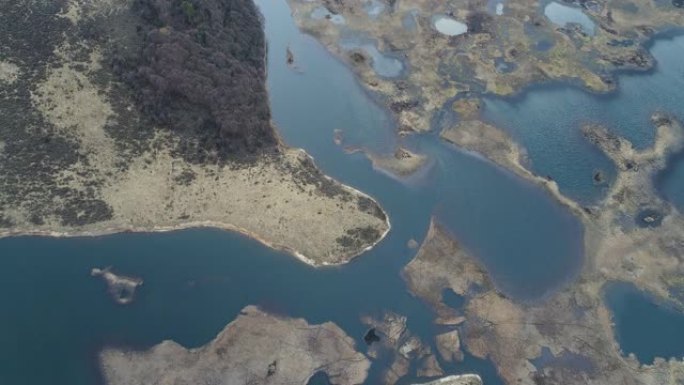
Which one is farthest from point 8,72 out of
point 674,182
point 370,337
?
point 674,182

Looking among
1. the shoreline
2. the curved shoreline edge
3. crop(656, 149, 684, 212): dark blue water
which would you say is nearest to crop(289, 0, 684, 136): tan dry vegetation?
crop(656, 149, 684, 212): dark blue water

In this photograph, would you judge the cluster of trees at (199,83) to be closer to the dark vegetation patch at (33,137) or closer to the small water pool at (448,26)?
the dark vegetation patch at (33,137)

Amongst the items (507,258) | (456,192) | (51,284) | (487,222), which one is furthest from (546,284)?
(51,284)

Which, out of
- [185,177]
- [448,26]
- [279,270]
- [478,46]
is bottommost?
[279,270]

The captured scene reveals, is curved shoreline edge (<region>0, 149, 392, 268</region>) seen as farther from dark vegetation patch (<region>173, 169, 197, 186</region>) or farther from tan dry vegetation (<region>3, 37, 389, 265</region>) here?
dark vegetation patch (<region>173, 169, 197, 186</region>)

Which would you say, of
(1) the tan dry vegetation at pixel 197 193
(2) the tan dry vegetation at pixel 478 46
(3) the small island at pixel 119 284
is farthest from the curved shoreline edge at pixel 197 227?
(2) the tan dry vegetation at pixel 478 46

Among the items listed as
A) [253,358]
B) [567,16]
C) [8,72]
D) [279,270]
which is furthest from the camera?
[567,16]

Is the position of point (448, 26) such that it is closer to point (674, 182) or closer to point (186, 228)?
point (674, 182)
